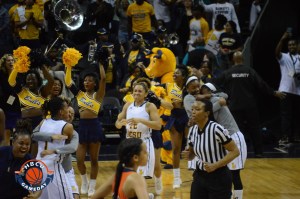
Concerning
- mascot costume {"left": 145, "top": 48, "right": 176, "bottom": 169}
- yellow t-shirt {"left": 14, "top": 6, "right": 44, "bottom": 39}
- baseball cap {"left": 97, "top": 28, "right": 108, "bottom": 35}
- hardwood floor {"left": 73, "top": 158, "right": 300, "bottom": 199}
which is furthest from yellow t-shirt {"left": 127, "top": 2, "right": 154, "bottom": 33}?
hardwood floor {"left": 73, "top": 158, "right": 300, "bottom": 199}

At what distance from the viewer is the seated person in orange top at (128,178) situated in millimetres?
5887

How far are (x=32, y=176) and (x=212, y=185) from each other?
184 cm

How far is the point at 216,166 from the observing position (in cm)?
780

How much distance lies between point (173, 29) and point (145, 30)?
0.86 meters

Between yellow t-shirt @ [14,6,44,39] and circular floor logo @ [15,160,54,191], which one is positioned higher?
yellow t-shirt @ [14,6,44,39]

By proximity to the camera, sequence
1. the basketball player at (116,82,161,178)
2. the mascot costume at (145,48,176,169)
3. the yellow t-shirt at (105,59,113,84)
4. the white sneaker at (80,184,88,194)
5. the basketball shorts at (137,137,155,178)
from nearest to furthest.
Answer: the basketball player at (116,82,161,178)
the basketball shorts at (137,137,155,178)
the white sneaker at (80,184,88,194)
the mascot costume at (145,48,176,169)
the yellow t-shirt at (105,59,113,84)

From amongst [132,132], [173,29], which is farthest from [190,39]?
[132,132]

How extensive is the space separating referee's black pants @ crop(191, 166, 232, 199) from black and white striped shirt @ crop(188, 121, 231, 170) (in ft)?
0.37

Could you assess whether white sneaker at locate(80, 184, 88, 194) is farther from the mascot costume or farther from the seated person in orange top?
the seated person in orange top

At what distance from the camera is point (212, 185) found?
7812mm

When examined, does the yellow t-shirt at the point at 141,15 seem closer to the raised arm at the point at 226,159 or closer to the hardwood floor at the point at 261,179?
the hardwood floor at the point at 261,179

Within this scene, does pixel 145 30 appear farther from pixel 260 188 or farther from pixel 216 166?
pixel 216 166

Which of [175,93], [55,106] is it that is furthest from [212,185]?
[175,93]

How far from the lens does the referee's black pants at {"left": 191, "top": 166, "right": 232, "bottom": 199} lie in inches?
307
